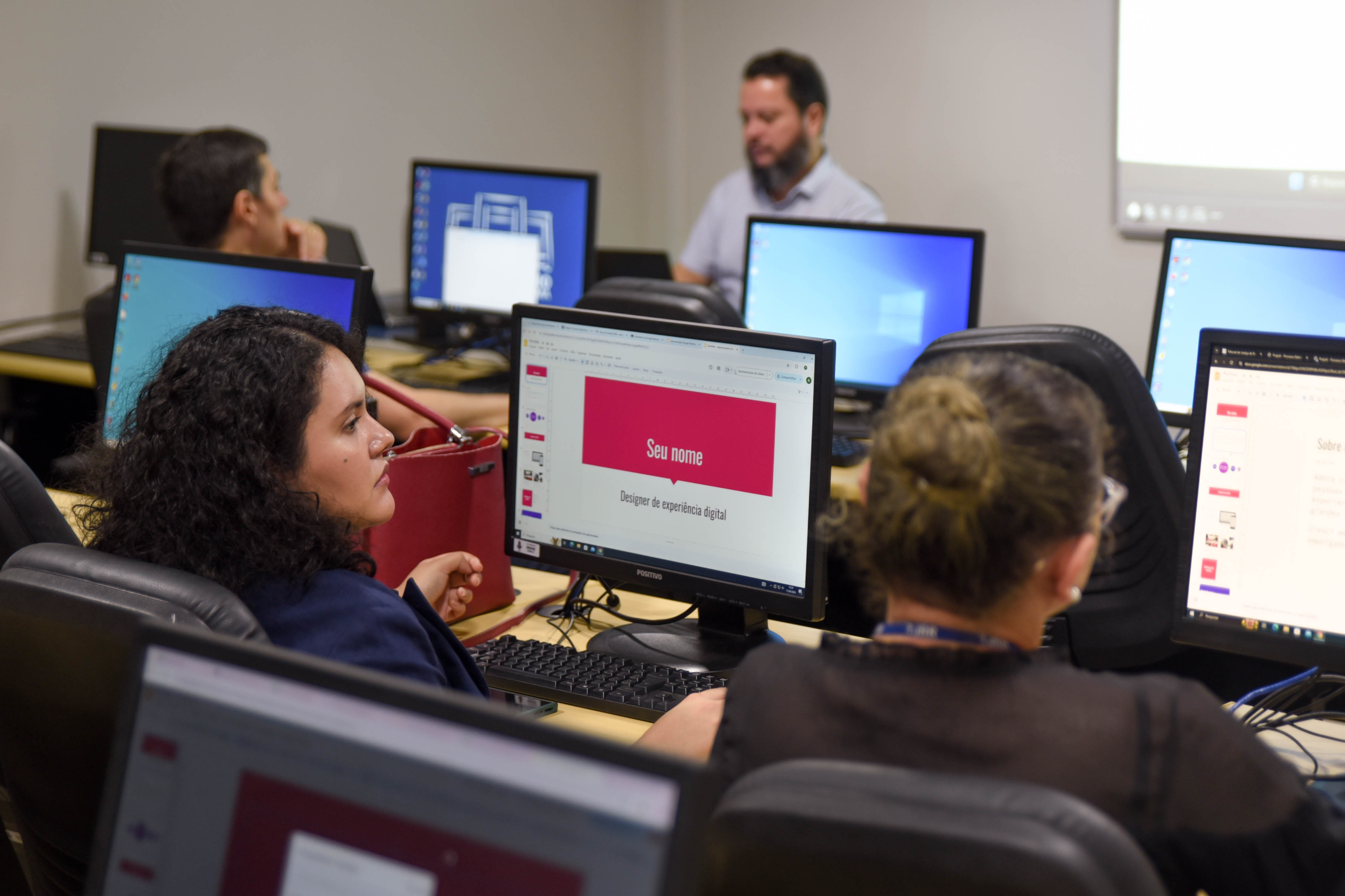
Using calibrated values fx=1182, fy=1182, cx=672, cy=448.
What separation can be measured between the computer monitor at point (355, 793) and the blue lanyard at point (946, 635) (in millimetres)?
325

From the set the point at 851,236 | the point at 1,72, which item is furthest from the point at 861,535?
the point at 1,72

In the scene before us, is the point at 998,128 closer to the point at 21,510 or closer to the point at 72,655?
the point at 21,510

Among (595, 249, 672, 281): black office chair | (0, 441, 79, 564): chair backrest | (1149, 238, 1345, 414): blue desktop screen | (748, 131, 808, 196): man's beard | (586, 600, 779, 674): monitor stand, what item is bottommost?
(586, 600, 779, 674): monitor stand

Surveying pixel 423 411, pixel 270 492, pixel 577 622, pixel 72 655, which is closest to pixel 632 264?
pixel 423 411

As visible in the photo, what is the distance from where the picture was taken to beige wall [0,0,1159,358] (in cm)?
355

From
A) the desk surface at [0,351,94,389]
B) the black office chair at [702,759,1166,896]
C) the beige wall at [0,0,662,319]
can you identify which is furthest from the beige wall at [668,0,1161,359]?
the black office chair at [702,759,1166,896]

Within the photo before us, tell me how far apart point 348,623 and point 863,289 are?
1.90 m

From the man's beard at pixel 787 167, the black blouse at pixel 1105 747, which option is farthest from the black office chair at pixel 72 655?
the man's beard at pixel 787 167

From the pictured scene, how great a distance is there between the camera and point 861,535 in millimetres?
911

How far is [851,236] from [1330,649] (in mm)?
1717

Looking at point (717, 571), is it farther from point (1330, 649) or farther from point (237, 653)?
point (237, 653)

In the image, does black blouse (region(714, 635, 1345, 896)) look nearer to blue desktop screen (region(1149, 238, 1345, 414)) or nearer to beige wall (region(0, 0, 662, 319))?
blue desktop screen (region(1149, 238, 1345, 414))

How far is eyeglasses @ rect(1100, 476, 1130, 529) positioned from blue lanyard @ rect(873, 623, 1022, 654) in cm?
15

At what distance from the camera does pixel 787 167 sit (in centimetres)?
381
